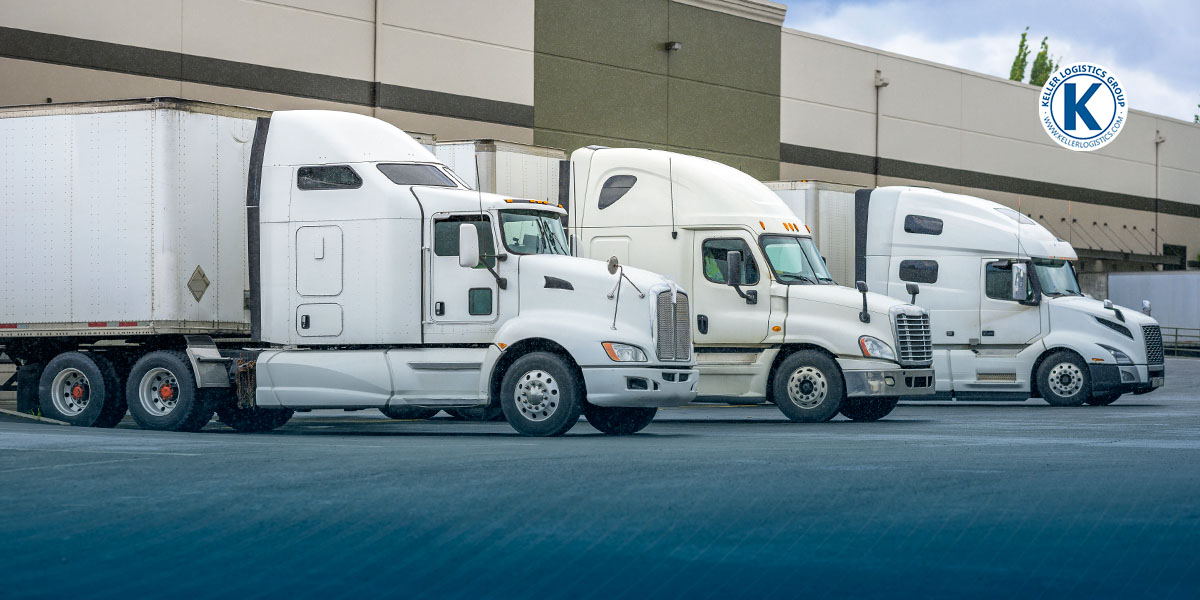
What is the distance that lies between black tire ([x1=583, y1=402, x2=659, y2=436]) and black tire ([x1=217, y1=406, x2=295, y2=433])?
12.7ft

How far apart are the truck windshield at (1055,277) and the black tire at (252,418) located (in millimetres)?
A: 12490

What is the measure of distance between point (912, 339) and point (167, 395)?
9259 mm

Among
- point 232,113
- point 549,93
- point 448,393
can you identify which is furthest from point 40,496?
point 549,93

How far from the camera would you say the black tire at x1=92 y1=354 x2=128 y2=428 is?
17.0m

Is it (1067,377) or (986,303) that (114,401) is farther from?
(1067,377)

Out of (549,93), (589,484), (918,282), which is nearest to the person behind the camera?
(589,484)

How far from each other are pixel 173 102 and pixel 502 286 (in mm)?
4040

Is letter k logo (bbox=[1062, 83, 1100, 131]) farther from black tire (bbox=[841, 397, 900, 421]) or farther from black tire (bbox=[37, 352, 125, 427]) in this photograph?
black tire (bbox=[37, 352, 125, 427])

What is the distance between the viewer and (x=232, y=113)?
55.3 feet

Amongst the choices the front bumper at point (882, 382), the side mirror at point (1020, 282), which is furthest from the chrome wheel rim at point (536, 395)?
the side mirror at point (1020, 282)

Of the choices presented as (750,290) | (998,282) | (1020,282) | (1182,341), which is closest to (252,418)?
(750,290)

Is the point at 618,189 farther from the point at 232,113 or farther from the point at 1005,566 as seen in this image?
the point at 1005,566

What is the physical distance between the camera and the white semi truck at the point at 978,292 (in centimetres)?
2408

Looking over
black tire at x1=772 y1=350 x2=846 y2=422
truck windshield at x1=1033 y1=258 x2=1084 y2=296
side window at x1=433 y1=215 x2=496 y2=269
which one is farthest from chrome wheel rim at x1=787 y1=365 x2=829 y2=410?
truck windshield at x1=1033 y1=258 x2=1084 y2=296
